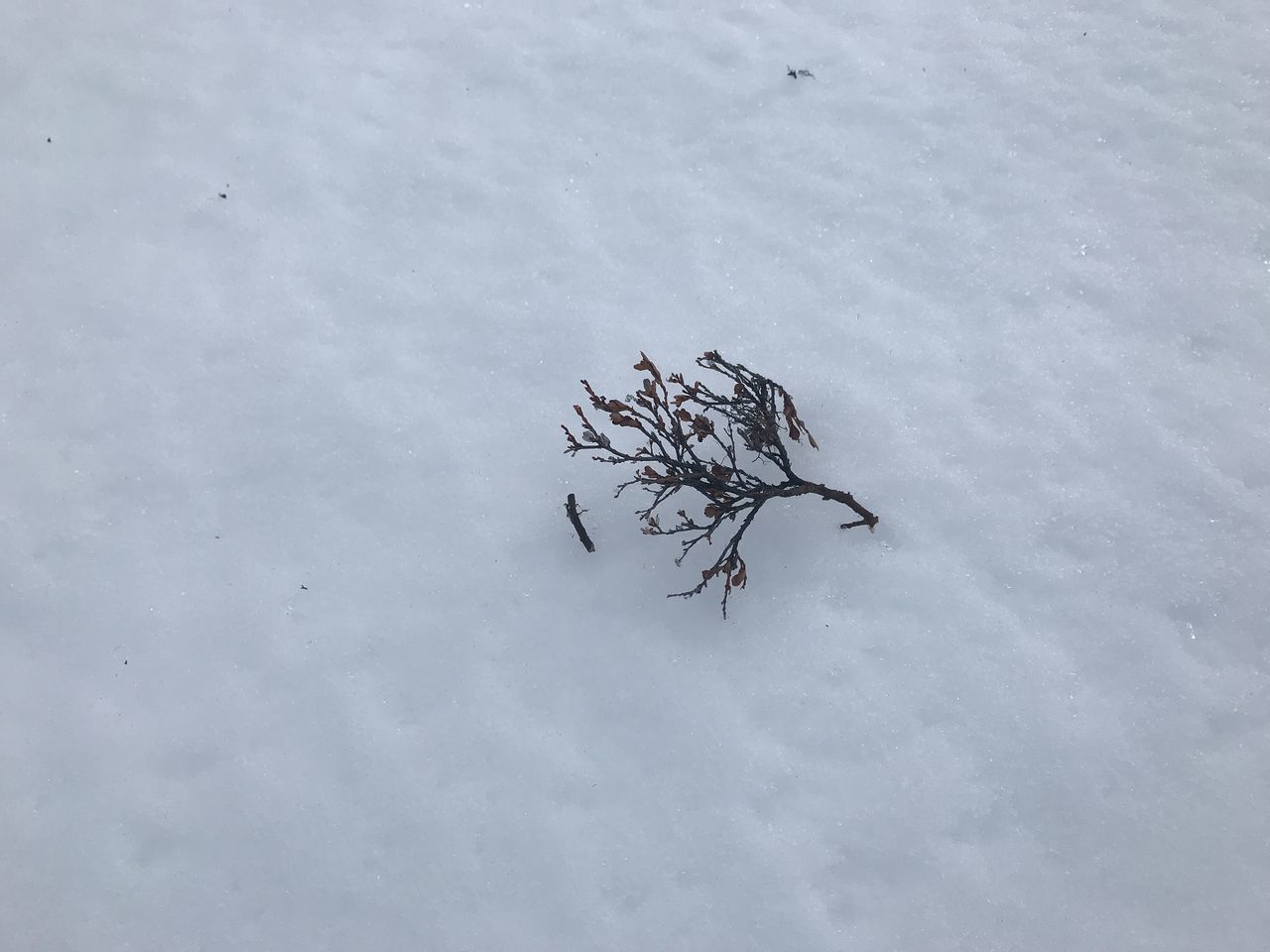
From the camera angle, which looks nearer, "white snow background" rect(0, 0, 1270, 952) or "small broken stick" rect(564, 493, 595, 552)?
"white snow background" rect(0, 0, 1270, 952)

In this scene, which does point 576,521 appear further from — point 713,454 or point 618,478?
point 713,454

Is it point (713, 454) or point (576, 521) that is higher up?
point (713, 454)

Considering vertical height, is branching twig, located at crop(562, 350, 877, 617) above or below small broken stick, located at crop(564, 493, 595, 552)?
above

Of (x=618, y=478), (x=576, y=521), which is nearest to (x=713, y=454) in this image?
(x=618, y=478)

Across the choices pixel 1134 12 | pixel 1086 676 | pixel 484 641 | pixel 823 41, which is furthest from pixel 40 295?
pixel 1134 12

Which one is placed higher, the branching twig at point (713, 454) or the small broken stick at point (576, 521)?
the branching twig at point (713, 454)
